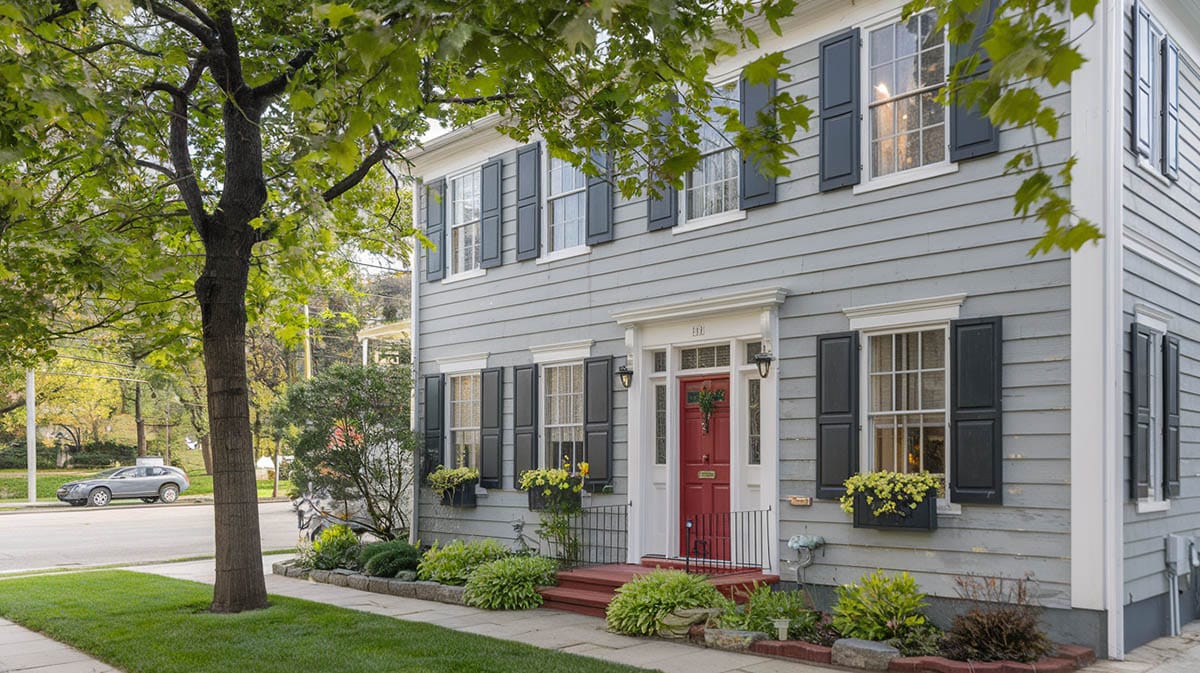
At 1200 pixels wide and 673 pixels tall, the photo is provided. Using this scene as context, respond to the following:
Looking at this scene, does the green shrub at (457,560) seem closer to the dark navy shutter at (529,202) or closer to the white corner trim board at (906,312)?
the dark navy shutter at (529,202)

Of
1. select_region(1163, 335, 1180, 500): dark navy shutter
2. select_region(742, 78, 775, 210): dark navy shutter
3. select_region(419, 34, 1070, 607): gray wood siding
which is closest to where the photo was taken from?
select_region(419, 34, 1070, 607): gray wood siding

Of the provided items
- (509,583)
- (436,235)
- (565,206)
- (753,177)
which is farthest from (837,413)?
(436,235)

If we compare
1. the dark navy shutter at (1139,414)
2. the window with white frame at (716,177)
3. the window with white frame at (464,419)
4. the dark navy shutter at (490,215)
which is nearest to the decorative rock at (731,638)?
the dark navy shutter at (1139,414)

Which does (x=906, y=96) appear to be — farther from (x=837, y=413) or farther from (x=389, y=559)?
(x=389, y=559)

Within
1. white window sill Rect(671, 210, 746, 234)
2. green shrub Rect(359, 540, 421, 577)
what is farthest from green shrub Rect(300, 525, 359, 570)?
white window sill Rect(671, 210, 746, 234)

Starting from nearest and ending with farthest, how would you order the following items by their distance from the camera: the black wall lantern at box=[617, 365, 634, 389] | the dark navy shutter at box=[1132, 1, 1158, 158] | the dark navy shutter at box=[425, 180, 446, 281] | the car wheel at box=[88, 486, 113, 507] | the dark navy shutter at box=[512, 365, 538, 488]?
1. the dark navy shutter at box=[1132, 1, 1158, 158]
2. the black wall lantern at box=[617, 365, 634, 389]
3. the dark navy shutter at box=[512, 365, 538, 488]
4. the dark navy shutter at box=[425, 180, 446, 281]
5. the car wheel at box=[88, 486, 113, 507]

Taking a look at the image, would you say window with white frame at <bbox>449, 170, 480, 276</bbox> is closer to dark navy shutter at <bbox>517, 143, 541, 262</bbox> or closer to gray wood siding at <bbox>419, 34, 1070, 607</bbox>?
dark navy shutter at <bbox>517, 143, 541, 262</bbox>

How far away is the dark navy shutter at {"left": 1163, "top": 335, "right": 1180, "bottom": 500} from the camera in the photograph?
29.9ft

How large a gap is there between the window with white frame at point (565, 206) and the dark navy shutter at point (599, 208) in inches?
6.7

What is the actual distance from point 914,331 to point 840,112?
2222 millimetres

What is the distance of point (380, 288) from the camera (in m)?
41.6

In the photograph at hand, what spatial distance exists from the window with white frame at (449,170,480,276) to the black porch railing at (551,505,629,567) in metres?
4.26

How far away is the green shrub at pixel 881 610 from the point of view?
7.95 metres

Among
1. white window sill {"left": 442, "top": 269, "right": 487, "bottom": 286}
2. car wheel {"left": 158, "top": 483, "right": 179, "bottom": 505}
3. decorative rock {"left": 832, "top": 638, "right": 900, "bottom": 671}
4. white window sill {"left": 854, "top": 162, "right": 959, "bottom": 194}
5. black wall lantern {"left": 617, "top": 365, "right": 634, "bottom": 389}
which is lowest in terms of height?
car wheel {"left": 158, "top": 483, "right": 179, "bottom": 505}
